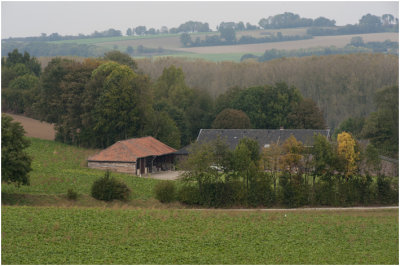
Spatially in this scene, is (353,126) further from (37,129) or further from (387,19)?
(387,19)

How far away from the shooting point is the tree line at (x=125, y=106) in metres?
65.4

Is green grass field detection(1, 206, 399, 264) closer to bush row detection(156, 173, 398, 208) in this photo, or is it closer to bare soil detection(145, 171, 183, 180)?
→ bush row detection(156, 173, 398, 208)

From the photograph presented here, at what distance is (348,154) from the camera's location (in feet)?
148

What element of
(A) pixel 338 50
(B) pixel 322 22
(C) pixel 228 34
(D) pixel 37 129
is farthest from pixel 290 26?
(D) pixel 37 129

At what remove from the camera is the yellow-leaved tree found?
1758 inches

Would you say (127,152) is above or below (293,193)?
above

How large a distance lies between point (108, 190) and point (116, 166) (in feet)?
49.1

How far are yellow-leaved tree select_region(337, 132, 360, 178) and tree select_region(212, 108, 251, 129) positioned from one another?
27.1 meters

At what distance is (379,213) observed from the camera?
40062mm

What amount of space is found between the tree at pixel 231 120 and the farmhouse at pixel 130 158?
46.6ft

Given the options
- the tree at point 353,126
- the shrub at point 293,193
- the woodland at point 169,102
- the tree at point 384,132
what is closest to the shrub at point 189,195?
the shrub at point 293,193

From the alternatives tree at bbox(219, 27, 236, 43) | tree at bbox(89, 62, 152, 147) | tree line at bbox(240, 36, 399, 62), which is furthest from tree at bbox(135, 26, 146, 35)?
tree at bbox(89, 62, 152, 147)

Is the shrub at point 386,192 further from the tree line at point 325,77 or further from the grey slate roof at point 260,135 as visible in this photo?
the tree line at point 325,77

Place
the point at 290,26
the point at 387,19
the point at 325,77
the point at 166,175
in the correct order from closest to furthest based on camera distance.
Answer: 1. the point at 166,175
2. the point at 325,77
3. the point at 387,19
4. the point at 290,26
